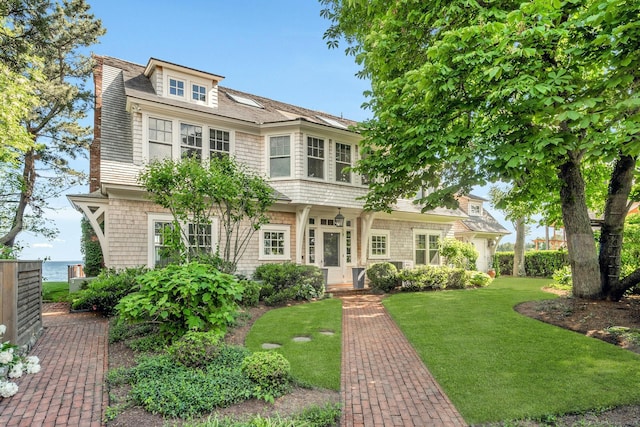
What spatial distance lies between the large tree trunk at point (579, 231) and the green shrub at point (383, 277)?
6.32 meters

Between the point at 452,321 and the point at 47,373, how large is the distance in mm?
7553

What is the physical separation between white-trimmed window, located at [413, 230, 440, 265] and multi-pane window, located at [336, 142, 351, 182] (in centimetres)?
578

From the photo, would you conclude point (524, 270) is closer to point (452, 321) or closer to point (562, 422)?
point (452, 321)

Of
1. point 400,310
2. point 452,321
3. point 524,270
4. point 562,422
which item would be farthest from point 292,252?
point 524,270

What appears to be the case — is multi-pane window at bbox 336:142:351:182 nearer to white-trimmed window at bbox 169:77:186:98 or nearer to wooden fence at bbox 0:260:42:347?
white-trimmed window at bbox 169:77:186:98

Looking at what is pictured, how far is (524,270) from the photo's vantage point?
2175 centimetres

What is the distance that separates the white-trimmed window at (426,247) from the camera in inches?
714

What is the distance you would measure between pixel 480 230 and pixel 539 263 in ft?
12.4

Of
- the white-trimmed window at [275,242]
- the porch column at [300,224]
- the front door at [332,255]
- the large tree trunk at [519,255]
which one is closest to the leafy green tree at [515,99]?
the porch column at [300,224]

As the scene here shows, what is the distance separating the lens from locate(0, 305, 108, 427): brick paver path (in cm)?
387

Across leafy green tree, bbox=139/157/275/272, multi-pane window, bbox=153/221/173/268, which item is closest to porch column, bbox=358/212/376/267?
leafy green tree, bbox=139/157/275/272

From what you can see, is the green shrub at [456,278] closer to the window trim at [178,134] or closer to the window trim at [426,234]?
the window trim at [426,234]

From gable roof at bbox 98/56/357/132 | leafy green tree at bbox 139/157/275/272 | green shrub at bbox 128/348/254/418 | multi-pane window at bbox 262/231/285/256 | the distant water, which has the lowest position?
the distant water

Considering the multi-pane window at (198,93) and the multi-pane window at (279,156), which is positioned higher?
the multi-pane window at (198,93)
